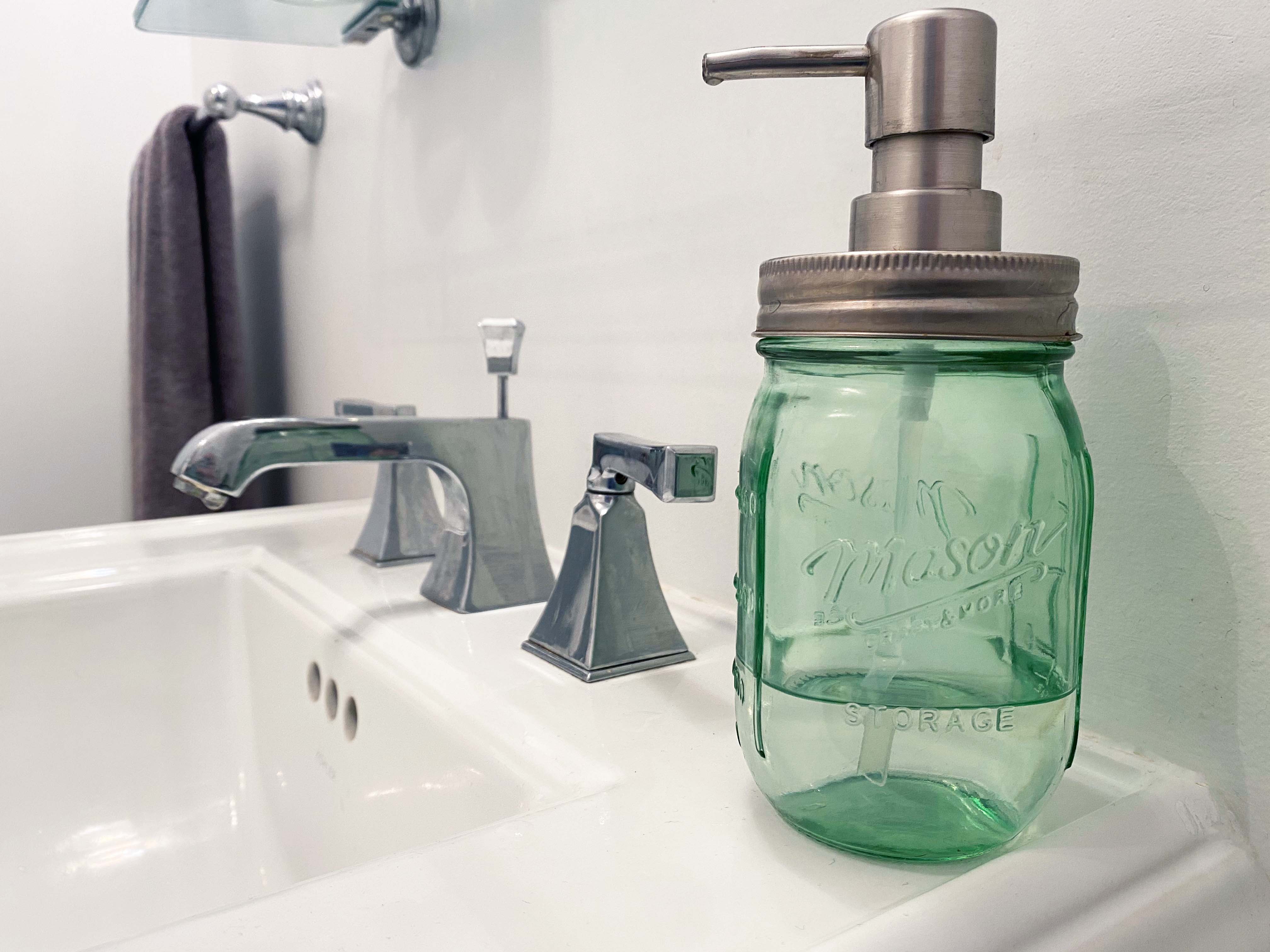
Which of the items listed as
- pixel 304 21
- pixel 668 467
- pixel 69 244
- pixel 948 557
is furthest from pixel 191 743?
pixel 69 244

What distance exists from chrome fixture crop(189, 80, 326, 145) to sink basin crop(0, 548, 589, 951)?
0.55 meters

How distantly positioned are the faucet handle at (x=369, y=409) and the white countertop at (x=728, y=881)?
0.33 metres

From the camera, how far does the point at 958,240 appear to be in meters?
0.26

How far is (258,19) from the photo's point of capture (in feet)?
2.84

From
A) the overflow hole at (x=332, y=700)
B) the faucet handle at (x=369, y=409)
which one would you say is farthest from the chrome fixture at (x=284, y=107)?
the overflow hole at (x=332, y=700)

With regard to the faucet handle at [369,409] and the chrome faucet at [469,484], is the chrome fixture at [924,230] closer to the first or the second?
the chrome faucet at [469,484]

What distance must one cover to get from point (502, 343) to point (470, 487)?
80 millimetres

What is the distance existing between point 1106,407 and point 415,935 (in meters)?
0.27

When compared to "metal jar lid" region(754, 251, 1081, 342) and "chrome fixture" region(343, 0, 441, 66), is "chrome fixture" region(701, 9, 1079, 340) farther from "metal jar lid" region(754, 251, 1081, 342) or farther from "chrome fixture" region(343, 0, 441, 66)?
"chrome fixture" region(343, 0, 441, 66)

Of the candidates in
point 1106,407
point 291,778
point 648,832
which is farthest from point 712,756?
point 291,778

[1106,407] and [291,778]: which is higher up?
[1106,407]

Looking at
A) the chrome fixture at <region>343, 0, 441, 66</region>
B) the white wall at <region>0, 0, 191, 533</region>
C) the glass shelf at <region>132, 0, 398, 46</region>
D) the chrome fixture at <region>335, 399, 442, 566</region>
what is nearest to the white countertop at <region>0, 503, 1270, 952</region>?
Result: the chrome fixture at <region>335, 399, 442, 566</region>

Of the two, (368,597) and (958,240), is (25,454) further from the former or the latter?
(958,240)

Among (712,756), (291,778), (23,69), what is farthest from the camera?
(23,69)
